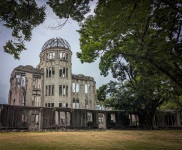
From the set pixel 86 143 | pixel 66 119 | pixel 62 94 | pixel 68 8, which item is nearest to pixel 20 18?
pixel 68 8

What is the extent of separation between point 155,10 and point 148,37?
257 centimetres

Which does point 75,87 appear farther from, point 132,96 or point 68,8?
point 68,8

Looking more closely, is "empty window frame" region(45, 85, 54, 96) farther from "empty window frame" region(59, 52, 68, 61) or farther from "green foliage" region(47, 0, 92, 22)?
"green foliage" region(47, 0, 92, 22)

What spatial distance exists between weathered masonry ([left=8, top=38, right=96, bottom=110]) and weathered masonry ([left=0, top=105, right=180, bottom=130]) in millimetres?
3961

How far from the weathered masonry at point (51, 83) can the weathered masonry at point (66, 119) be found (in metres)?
3.96

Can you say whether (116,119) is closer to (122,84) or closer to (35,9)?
(122,84)

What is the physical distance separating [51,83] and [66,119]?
1088 cm

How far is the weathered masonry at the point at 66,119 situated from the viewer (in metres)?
23.2

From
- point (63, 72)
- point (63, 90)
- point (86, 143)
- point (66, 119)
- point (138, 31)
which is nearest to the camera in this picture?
point (86, 143)

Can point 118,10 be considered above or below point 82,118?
above

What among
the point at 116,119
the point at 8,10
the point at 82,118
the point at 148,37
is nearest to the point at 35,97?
the point at 82,118

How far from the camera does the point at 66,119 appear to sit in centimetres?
2769

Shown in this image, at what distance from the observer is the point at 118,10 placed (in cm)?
667

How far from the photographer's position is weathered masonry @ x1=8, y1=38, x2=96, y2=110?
3472 cm
